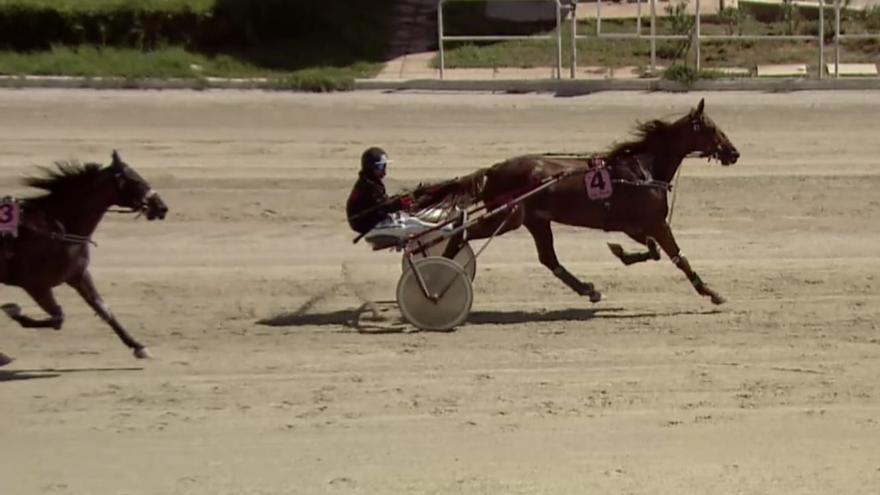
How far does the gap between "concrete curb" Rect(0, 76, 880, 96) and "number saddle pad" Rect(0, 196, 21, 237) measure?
9.38 m

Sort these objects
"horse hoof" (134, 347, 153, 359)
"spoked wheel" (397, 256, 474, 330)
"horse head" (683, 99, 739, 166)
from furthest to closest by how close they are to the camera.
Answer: "horse head" (683, 99, 739, 166) < "spoked wheel" (397, 256, 474, 330) < "horse hoof" (134, 347, 153, 359)

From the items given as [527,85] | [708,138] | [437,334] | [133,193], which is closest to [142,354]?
[133,193]

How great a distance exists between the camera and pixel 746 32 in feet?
71.6

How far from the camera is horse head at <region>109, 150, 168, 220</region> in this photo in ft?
32.9

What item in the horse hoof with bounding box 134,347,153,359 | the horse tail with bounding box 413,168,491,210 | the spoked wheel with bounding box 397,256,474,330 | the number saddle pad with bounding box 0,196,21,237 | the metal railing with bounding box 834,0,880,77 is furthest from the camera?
the metal railing with bounding box 834,0,880,77

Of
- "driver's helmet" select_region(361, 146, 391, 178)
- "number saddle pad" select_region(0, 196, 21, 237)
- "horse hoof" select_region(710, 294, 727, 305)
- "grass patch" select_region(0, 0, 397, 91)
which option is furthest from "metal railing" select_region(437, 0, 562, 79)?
"number saddle pad" select_region(0, 196, 21, 237)

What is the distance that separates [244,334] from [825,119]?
899 centimetres

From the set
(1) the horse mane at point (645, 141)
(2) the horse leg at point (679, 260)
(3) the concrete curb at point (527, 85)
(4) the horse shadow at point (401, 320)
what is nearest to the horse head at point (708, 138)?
(1) the horse mane at point (645, 141)

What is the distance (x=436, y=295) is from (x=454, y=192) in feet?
3.29

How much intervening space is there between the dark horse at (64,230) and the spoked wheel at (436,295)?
5.73ft

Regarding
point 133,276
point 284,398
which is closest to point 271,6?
point 133,276

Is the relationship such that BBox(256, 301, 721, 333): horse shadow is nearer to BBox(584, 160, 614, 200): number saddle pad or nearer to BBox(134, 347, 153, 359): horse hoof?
BBox(584, 160, 614, 200): number saddle pad

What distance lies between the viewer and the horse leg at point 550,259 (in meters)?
11.8

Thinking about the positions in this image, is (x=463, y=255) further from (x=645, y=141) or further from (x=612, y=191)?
(x=645, y=141)
